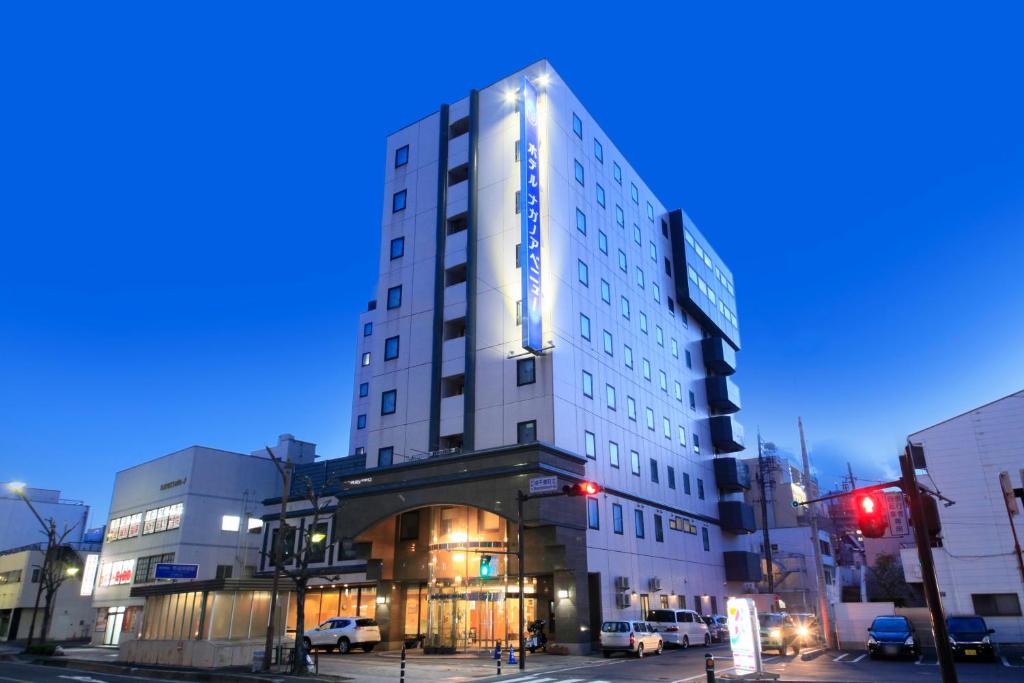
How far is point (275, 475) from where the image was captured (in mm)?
61094

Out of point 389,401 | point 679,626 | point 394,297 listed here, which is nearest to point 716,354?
point 679,626

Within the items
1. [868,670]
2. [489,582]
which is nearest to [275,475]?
[489,582]

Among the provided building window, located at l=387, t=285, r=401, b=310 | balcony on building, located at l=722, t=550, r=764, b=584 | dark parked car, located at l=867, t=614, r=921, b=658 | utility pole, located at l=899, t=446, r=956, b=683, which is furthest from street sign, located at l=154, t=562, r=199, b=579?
utility pole, located at l=899, t=446, r=956, b=683

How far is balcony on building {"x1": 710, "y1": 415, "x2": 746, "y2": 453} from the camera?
6191 cm

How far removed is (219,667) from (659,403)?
35291 millimetres

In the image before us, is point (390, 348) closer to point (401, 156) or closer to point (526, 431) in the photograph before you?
point (526, 431)

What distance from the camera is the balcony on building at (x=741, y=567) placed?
57625 mm

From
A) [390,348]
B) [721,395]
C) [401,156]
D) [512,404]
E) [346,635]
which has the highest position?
[401,156]

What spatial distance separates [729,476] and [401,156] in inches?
1503

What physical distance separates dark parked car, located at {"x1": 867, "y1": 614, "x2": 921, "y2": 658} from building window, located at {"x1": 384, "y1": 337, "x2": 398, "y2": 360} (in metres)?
30.8

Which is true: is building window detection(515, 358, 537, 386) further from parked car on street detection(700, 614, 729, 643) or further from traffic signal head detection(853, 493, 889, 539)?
traffic signal head detection(853, 493, 889, 539)

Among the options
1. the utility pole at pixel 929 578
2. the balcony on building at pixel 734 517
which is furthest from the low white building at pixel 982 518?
the utility pole at pixel 929 578

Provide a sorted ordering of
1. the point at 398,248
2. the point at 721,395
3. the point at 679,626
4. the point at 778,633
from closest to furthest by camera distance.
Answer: the point at 778,633 < the point at 679,626 < the point at 398,248 < the point at 721,395

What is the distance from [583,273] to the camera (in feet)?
149
